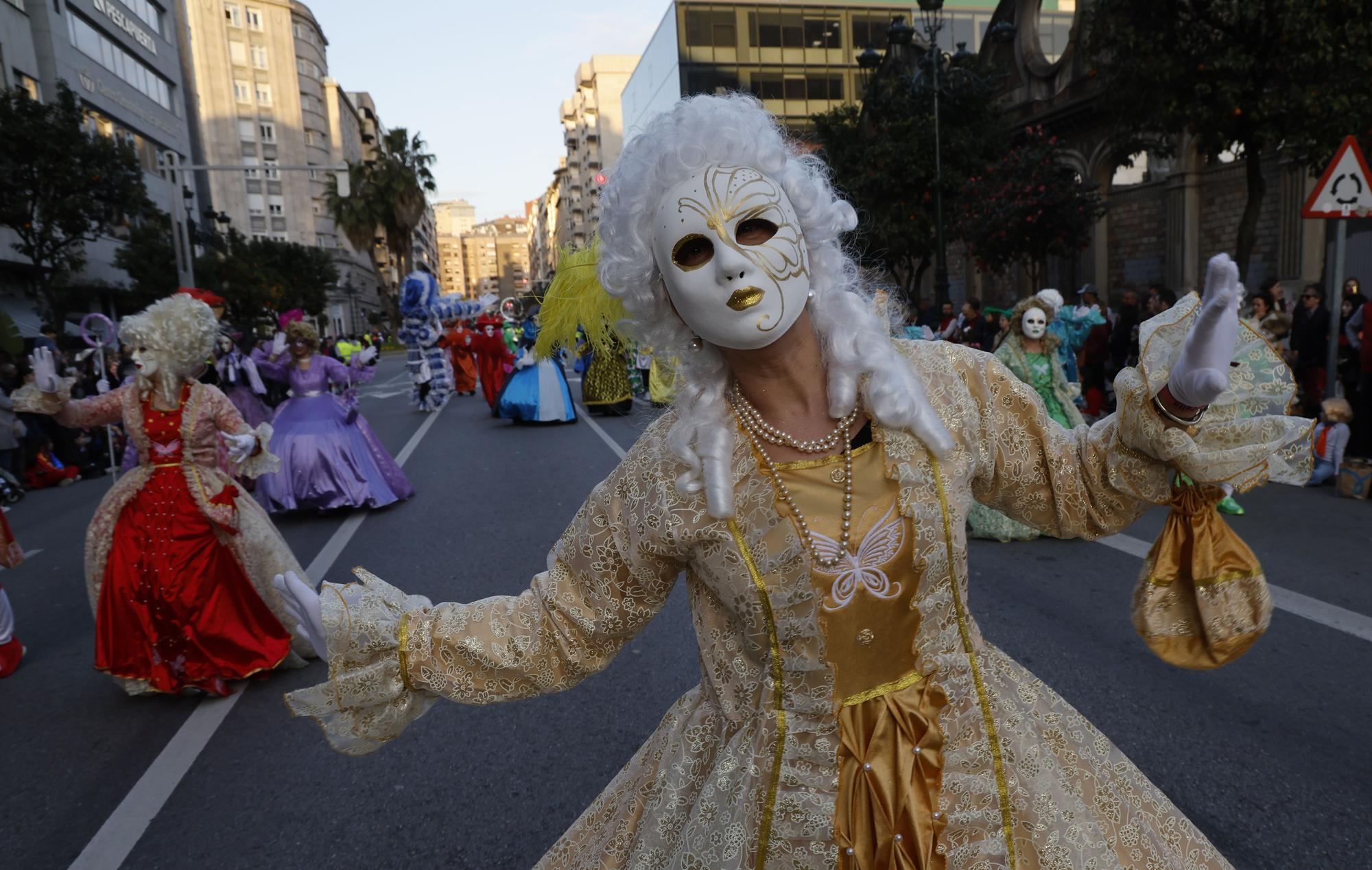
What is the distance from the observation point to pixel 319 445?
8578 millimetres

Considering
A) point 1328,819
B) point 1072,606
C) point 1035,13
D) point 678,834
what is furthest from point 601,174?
point 1035,13

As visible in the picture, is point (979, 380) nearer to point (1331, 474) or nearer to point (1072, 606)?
point (1072, 606)

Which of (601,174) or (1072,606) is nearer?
(601,174)

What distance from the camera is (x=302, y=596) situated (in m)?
1.78

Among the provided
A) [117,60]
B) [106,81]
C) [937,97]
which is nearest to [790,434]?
[937,97]

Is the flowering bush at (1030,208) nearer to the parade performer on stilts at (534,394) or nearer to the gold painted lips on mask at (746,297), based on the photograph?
the parade performer on stilts at (534,394)

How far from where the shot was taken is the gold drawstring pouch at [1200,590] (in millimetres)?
1587

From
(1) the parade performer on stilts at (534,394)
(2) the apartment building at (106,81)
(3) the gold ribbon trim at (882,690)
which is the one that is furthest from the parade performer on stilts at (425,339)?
(3) the gold ribbon trim at (882,690)

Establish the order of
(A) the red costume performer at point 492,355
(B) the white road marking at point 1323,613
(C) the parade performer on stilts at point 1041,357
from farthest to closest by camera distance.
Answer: (A) the red costume performer at point 492,355
(C) the parade performer on stilts at point 1041,357
(B) the white road marking at point 1323,613

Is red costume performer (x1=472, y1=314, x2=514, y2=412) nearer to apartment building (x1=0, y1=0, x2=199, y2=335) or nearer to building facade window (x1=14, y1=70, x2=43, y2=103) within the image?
apartment building (x1=0, y1=0, x2=199, y2=335)

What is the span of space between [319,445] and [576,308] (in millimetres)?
7068

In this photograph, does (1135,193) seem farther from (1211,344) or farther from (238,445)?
(1211,344)

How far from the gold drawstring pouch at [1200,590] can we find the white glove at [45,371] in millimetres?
4868

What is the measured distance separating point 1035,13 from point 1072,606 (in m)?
23.8
